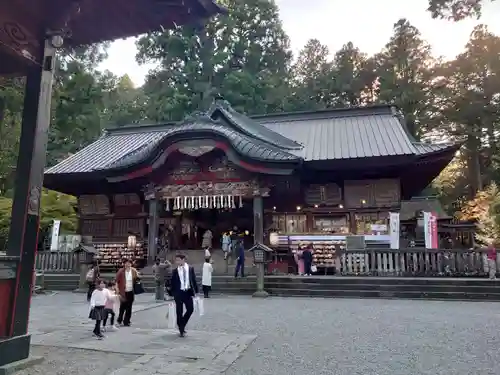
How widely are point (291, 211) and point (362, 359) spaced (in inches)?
551

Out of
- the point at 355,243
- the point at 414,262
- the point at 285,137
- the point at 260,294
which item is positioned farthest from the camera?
the point at 285,137

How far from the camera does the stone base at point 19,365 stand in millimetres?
4667

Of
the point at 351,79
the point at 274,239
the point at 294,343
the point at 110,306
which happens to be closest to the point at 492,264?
the point at 274,239

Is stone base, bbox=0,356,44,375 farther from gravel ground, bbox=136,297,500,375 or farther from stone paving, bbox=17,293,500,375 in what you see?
gravel ground, bbox=136,297,500,375

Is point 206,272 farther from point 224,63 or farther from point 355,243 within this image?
point 224,63

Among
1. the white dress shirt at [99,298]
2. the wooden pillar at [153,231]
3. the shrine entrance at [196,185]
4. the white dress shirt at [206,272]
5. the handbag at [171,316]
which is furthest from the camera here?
the shrine entrance at [196,185]

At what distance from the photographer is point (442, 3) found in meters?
7.10

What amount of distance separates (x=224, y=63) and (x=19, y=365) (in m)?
40.8

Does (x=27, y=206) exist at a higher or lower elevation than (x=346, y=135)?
lower

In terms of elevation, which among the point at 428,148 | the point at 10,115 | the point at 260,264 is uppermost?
the point at 428,148

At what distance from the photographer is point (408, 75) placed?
39.5 m

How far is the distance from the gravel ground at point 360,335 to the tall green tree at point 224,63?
3069 centimetres

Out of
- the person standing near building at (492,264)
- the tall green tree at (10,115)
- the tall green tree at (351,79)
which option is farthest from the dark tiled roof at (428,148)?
the tall green tree at (351,79)

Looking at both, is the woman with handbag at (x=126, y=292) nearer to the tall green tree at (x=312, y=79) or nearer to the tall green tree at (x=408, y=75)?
the tall green tree at (x=408, y=75)
